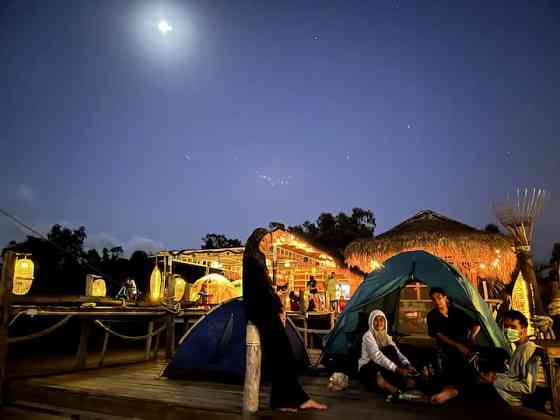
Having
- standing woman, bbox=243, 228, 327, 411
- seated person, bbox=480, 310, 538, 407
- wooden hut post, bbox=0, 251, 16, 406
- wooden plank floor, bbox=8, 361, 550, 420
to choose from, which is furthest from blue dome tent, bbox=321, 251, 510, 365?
wooden hut post, bbox=0, 251, 16, 406

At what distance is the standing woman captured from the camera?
395 centimetres

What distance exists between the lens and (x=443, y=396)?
13.9 ft

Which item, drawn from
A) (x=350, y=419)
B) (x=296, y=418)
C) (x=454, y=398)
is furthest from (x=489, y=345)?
(x=296, y=418)

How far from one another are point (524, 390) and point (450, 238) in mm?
7202

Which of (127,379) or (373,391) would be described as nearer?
(373,391)

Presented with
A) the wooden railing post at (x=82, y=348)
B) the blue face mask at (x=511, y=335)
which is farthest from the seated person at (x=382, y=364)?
the wooden railing post at (x=82, y=348)

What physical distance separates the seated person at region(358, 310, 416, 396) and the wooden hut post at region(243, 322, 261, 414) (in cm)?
168

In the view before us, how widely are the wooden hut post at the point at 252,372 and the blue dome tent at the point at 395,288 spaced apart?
2.82 metres

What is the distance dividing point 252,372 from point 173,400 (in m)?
1.19

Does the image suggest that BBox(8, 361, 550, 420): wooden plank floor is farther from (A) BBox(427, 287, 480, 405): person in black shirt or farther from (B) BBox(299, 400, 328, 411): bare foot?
(A) BBox(427, 287, 480, 405): person in black shirt

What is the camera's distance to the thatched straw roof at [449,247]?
1093 cm

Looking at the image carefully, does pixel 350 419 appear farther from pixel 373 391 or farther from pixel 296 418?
pixel 373 391

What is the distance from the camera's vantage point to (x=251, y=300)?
13.2 ft

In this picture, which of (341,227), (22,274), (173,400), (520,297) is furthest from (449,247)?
(341,227)
